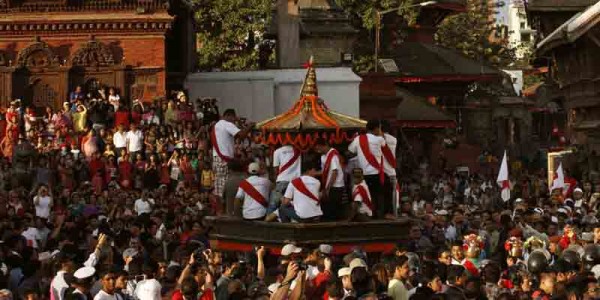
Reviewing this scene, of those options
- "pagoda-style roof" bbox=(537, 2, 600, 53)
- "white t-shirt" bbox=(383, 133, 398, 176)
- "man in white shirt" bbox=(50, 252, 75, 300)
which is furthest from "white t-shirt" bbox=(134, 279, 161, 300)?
"pagoda-style roof" bbox=(537, 2, 600, 53)

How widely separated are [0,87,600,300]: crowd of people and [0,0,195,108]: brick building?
9.72ft

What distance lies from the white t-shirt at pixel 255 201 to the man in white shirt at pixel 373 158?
1.31m

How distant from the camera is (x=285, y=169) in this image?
22.4 meters

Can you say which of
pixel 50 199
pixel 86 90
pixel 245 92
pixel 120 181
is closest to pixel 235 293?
pixel 50 199

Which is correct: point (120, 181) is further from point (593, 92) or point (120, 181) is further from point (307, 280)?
point (307, 280)

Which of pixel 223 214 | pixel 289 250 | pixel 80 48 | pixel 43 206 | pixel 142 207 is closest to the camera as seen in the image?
pixel 289 250

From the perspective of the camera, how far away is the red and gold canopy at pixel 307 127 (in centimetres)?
2250

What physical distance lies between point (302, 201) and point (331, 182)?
56 centimetres

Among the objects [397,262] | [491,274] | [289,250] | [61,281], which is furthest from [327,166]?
[61,281]

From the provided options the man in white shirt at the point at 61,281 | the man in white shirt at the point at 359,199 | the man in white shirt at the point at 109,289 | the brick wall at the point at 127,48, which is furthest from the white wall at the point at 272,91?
the man in white shirt at the point at 109,289

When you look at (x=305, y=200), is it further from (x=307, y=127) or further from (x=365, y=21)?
(x=365, y=21)

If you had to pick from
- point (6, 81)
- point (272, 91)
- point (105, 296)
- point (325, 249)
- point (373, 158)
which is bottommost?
point (105, 296)

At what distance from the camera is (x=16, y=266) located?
60.6 feet

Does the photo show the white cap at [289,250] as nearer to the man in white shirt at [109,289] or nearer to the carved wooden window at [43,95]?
the man in white shirt at [109,289]
